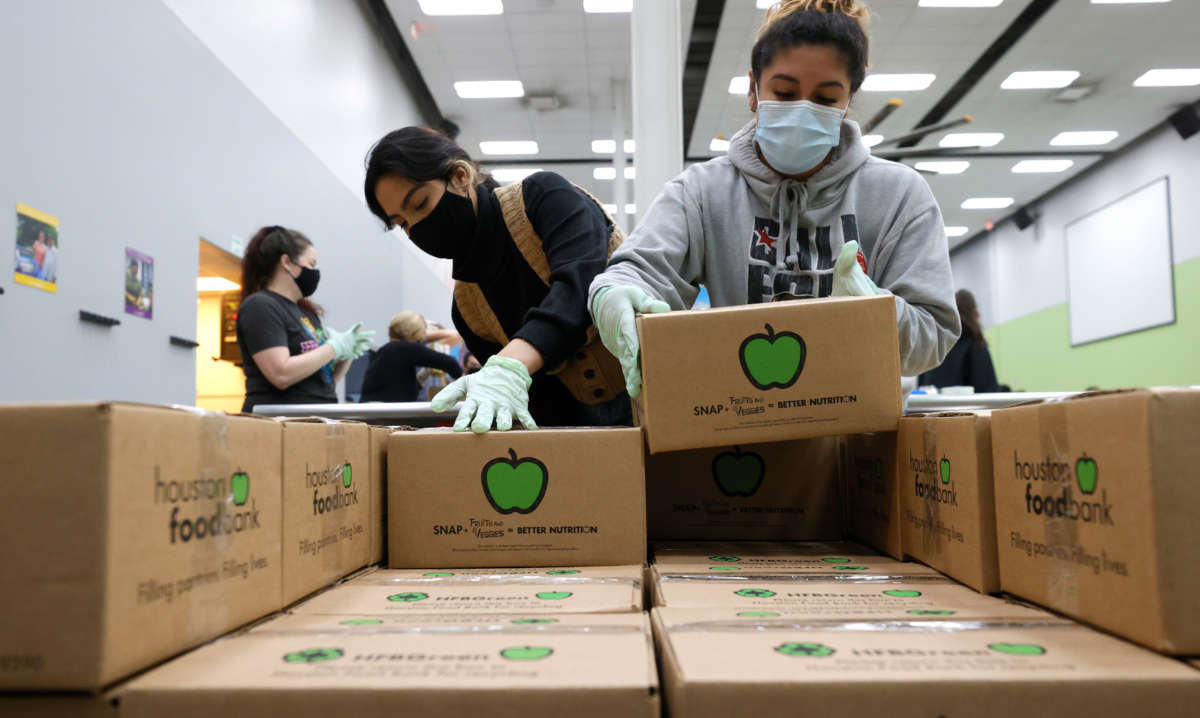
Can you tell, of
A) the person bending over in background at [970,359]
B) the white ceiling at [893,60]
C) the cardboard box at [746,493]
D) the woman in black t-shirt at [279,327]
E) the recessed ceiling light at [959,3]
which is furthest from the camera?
the white ceiling at [893,60]

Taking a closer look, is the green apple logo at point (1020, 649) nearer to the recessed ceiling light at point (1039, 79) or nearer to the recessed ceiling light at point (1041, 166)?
the recessed ceiling light at point (1039, 79)

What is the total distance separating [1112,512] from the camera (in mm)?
674

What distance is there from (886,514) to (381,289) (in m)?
6.00

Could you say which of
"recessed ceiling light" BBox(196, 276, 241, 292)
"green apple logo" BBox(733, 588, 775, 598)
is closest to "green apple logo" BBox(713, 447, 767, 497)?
"green apple logo" BBox(733, 588, 775, 598)

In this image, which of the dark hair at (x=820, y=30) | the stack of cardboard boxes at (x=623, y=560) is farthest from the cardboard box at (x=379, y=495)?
the dark hair at (x=820, y=30)

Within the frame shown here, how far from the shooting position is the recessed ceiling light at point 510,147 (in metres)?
9.04

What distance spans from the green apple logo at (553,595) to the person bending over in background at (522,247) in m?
0.53

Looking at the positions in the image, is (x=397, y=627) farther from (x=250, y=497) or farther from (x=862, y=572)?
(x=862, y=572)

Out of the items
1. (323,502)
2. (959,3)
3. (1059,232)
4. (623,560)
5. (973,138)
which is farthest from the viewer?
(1059,232)

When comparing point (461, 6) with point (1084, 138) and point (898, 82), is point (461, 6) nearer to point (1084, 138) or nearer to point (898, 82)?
point (898, 82)

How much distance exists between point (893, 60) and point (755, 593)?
7131mm

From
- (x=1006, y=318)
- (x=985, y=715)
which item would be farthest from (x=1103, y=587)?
(x=1006, y=318)

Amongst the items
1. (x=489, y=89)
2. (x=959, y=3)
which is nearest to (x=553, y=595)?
(x=959, y=3)

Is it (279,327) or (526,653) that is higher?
(279,327)
